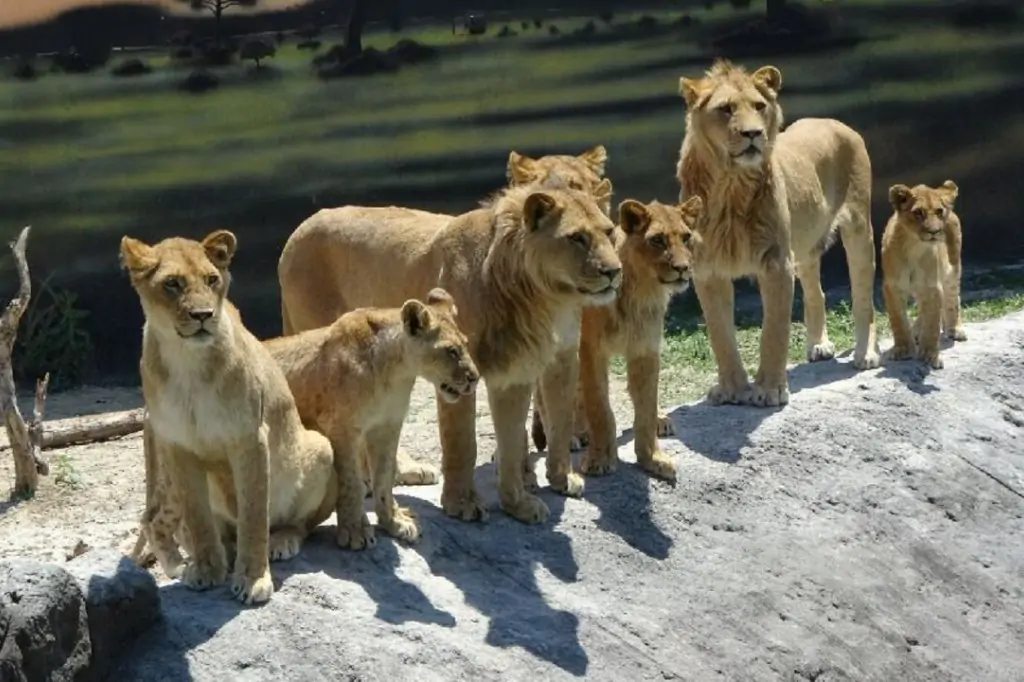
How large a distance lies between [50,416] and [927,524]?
6394mm

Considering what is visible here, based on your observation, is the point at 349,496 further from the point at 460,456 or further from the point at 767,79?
the point at 767,79

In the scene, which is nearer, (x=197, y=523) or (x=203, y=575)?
(x=197, y=523)

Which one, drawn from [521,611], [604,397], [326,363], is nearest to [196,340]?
[326,363]

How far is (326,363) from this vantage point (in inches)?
283

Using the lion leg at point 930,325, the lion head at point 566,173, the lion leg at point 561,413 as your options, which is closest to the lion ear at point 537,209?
the lion head at point 566,173

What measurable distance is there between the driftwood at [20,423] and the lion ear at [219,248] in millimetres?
4350

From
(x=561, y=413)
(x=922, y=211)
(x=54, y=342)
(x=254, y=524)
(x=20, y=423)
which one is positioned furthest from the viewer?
(x=54, y=342)

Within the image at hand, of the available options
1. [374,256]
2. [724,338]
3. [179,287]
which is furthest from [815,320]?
[179,287]

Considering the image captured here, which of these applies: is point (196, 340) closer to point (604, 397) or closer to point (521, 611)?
point (521, 611)

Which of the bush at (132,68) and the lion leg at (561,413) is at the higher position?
the bush at (132,68)

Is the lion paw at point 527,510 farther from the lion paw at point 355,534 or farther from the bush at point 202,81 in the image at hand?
the bush at point 202,81

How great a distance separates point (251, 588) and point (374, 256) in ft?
7.39

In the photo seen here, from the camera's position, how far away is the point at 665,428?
29.8 feet

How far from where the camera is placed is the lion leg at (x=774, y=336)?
30.8 ft
